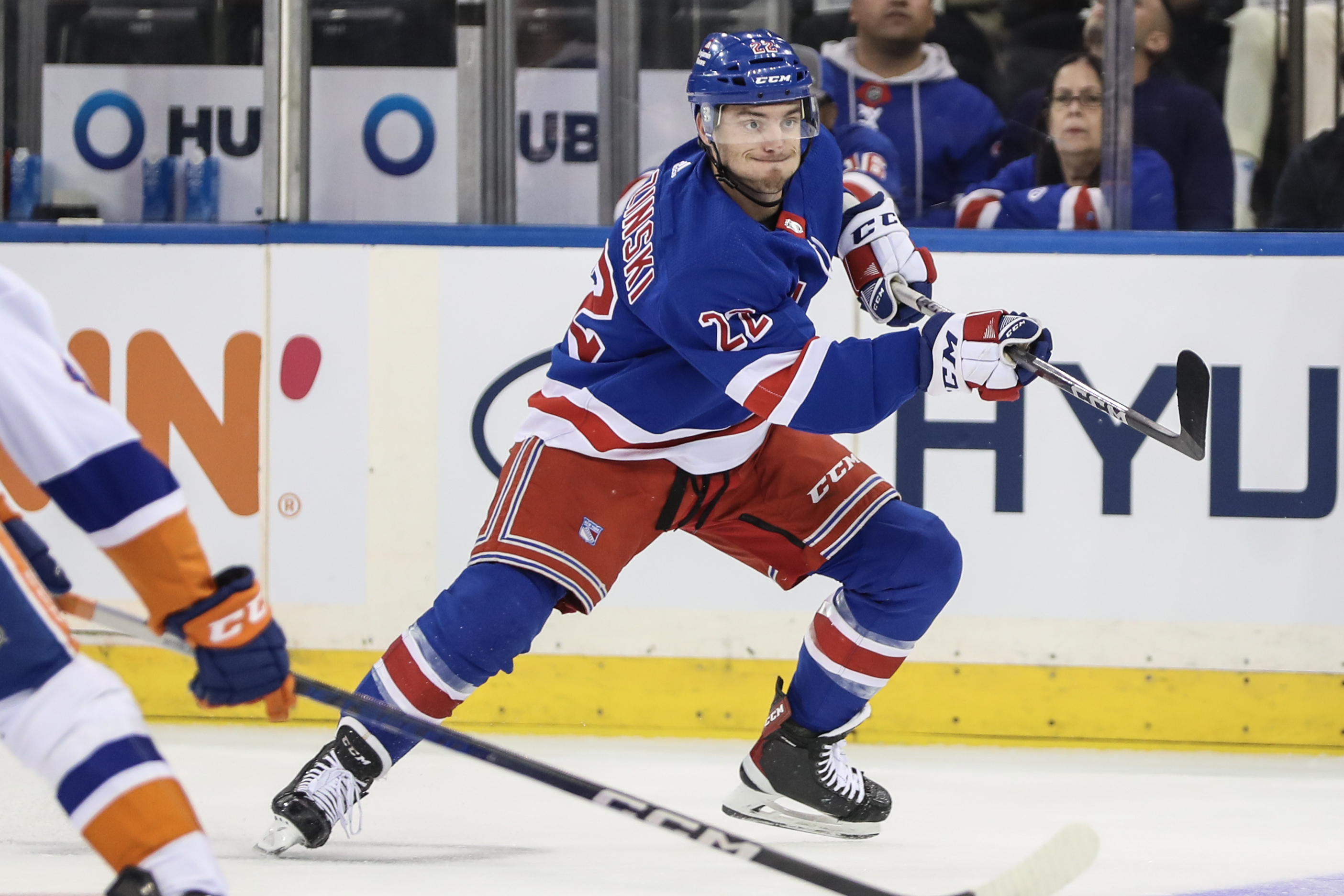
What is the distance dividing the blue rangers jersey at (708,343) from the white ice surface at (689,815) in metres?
0.62

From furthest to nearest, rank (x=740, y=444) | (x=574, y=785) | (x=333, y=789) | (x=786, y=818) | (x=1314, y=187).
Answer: (x=1314, y=187) → (x=786, y=818) → (x=740, y=444) → (x=333, y=789) → (x=574, y=785)

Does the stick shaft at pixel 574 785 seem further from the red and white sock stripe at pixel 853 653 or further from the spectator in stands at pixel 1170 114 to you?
the spectator in stands at pixel 1170 114

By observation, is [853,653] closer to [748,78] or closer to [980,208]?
[748,78]

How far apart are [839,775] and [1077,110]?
5.52ft

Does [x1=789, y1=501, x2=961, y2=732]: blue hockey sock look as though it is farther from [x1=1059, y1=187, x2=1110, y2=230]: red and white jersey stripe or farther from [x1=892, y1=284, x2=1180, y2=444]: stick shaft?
[x1=1059, y1=187, x2=1110, y2=230]: red and white jersey stripe

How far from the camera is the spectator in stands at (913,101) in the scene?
11.3 ft

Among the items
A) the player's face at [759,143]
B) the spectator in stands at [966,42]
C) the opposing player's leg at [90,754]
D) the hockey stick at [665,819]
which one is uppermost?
the spectator in stands at [966,42]

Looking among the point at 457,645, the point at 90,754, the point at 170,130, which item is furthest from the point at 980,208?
the point at 90,754

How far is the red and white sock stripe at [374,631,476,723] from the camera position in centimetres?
223

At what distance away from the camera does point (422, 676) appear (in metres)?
2.23

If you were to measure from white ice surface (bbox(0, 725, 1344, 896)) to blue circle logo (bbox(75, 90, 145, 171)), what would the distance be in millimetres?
1335

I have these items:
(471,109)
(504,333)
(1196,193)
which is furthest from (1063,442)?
(471,109)

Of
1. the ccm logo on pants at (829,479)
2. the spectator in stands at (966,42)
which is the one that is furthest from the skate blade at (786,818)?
the spectator in stands at (966,42)

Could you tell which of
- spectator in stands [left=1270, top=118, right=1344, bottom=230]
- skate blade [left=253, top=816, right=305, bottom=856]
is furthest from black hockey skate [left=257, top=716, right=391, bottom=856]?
spectator in stands [left=1270, top=118, right=1344, bottom=230]
